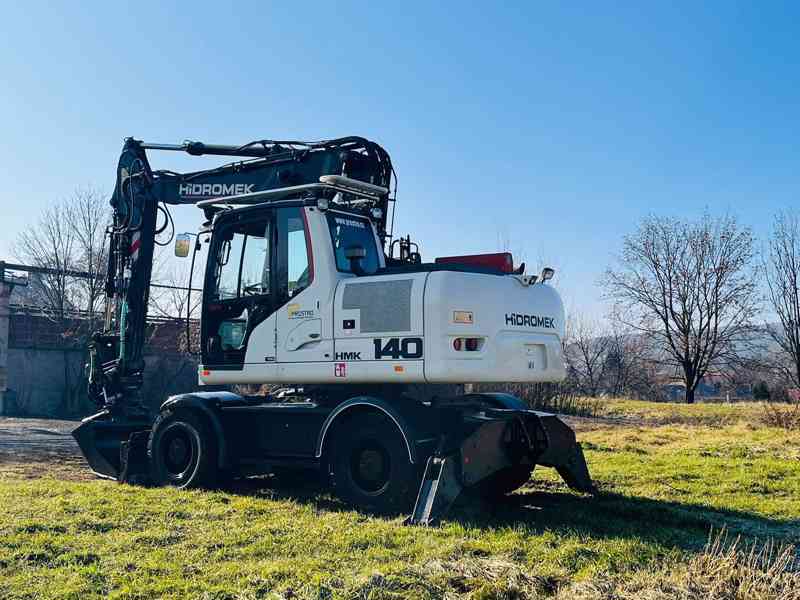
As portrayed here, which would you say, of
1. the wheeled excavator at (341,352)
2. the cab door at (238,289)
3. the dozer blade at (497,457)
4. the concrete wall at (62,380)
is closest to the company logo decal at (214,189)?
the wheeled excavator at (341,352)

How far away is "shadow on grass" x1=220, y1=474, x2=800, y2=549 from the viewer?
22.2 ft

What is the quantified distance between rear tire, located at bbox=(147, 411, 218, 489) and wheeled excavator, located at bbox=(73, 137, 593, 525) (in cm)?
2

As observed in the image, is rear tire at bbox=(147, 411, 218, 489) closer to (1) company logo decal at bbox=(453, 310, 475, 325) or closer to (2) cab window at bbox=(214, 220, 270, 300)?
(2) cab window at bbox=(214, 220, 270, 300)

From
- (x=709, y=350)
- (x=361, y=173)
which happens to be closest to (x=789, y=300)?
(x=709, y=350)

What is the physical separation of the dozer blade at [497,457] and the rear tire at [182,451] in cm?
298

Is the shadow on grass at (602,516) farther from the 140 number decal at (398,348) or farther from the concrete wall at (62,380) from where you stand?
the concrete wall at (62,380)

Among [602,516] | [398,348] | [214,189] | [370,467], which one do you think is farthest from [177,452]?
[602,516]

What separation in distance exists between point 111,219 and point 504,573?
325 inches

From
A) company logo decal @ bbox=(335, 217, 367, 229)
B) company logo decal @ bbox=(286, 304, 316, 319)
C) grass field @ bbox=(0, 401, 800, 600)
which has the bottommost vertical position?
grass field @ bbox=(0, 401, 800, 600)

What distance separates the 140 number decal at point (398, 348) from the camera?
7621 millimetres

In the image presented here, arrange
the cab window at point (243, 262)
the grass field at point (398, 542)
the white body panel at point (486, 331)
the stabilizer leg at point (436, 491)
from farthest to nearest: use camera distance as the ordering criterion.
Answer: the cab window at point (243, 262)
the white body panel at point (486, 331)
the stabilizer leg at point (436, 491)
the grass field at point (398, 542)

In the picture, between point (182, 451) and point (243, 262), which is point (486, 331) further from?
point (182, 451)

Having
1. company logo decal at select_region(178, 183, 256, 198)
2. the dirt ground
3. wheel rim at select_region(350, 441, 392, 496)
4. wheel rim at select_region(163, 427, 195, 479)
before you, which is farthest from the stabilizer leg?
the dirt ground

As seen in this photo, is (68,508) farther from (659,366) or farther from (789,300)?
(659,366)
